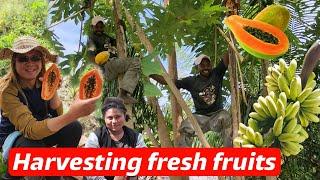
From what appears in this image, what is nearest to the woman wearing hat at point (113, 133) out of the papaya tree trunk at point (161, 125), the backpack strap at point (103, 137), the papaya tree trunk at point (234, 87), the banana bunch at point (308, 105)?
the backpack strap at point (103, 137)

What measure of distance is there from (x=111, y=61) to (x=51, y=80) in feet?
4.97

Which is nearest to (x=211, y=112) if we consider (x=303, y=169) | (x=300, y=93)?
(x=303, y=169)

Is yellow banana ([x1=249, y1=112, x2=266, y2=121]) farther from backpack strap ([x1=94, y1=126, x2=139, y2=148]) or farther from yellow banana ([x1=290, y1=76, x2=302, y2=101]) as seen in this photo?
backpack strap ([x1=94, y1=126, x2=139, y2=148])

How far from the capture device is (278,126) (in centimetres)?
111

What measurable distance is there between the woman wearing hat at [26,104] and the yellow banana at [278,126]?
106 cm

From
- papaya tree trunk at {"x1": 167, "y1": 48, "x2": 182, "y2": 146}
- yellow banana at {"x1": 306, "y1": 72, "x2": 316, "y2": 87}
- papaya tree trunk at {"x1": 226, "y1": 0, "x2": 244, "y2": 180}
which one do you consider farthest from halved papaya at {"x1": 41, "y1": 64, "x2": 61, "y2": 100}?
papaya tree trunk at {"x1": 167, "y1": 48, "x2": 182, "y2": 146}

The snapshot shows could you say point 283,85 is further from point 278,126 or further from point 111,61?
point 111,61

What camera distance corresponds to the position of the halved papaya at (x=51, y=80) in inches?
70.0

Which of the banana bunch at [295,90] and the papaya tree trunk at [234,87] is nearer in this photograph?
the banana bunch at [295,90]

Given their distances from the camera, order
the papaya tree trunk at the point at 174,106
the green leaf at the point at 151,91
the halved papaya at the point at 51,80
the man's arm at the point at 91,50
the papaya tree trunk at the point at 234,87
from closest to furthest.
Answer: the halved papaya at the point at 51,80
the green leaf at the point at 151,91
the papaya tree trunk at the point at 234,87
the man's arm at the point at 91,50
the papaya tree trunk at the point at 174,106

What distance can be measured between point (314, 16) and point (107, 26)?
1.80 metres

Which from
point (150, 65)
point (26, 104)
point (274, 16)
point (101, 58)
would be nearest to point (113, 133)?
point (150, 65)

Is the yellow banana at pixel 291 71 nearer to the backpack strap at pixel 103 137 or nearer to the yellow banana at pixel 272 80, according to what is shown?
the yellow banana at pixel 272 80

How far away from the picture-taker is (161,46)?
3734 millimetres
